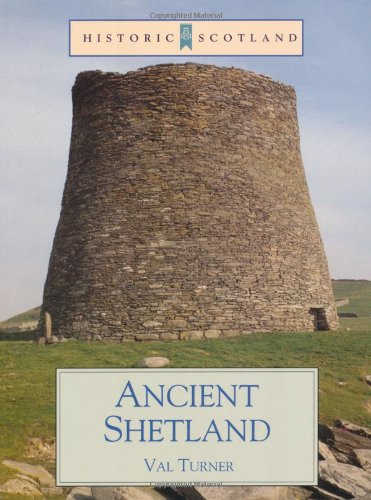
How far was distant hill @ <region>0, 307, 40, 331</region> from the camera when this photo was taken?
5328 cm

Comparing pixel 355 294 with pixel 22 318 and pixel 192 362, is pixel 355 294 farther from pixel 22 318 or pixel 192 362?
pixel 192 362

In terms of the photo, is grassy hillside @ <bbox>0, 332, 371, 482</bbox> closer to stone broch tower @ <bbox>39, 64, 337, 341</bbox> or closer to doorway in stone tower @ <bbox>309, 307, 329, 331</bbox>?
doorway in stone tower @ <bbox>309, 307, 329, 331</bbox>

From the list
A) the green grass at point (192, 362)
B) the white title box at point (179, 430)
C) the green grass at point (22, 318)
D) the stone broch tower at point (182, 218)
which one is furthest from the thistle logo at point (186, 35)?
the green grass at point (22, 318)

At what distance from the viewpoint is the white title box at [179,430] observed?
8805mm

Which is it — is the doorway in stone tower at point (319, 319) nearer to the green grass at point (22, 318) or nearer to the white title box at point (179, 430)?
the white title box at point (179, 430)

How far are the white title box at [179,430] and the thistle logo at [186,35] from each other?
18.4 ft

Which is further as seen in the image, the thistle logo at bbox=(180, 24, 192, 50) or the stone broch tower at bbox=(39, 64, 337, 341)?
the stone broch tower at bbox=(39, 64, 337, 341)

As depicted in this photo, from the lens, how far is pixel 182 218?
820 inches

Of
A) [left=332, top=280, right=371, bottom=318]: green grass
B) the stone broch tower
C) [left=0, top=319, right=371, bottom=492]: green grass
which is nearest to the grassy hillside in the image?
[left=0, top=319, right=371, bottom=492]: green grass

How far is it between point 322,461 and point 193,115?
1319 cm

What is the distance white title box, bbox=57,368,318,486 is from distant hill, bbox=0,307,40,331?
145 feet

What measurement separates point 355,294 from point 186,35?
156 feet

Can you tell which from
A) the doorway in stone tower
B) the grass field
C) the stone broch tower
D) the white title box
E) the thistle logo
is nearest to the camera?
the white title box

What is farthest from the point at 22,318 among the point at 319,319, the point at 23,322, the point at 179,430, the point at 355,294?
the point at 179,430
